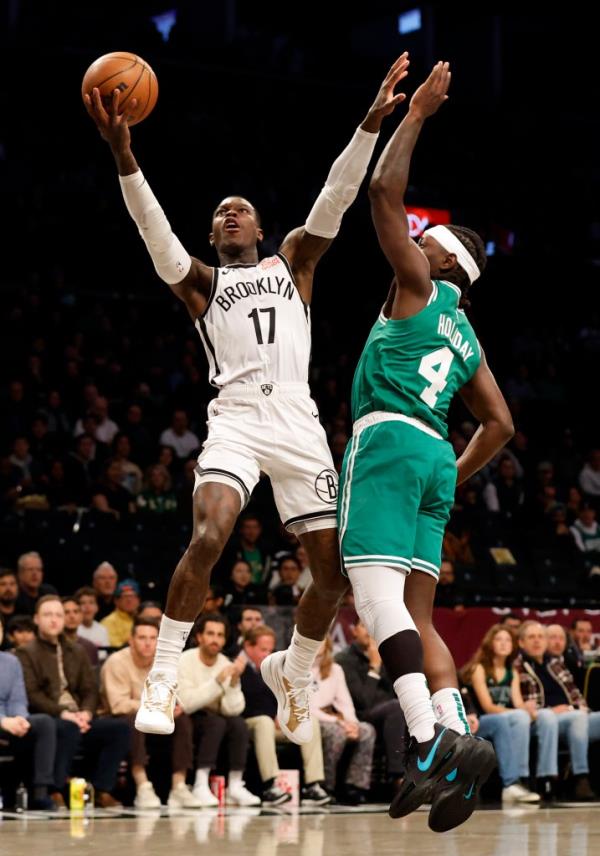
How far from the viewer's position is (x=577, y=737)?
40.3 feet

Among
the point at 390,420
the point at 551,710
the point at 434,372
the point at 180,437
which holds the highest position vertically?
the point at 180,437

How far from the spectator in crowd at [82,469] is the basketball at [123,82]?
8343 millimetres

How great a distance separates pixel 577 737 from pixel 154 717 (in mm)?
7325

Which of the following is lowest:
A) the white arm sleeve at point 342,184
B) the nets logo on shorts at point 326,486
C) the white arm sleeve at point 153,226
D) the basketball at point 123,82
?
the nets logo on shorts at point 326,486

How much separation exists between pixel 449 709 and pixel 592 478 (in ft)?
45.2

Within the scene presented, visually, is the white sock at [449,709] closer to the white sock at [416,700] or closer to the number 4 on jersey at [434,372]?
the white sock at [416,700]

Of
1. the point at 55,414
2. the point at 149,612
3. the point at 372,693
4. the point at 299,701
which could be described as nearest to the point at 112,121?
the point at 299,701

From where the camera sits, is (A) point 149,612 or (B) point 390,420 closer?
(B) point 390,420

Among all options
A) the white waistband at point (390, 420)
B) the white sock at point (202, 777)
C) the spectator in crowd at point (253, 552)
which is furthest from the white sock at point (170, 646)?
the spectator in crowd at point (253, 552)

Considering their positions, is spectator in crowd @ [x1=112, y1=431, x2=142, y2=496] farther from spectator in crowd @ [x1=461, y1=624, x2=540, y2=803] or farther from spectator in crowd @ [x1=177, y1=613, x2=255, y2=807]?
spectator in crowd @ [x1=461, y1=624, x2=540, y2=803]

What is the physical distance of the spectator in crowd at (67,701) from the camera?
10195 millimetres

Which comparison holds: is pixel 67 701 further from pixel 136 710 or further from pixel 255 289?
pixel 255 289

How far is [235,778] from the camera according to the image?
1077 cm

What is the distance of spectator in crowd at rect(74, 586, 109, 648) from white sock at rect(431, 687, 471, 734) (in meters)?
6.24
